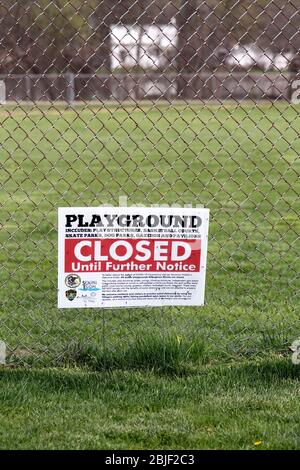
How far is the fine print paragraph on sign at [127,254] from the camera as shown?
423 cm

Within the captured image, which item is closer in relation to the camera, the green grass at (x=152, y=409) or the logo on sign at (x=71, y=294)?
the green grass at (x=152, y=409)

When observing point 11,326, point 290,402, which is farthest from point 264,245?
point 290,402

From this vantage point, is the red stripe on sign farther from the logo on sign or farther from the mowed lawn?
the mowed lawn

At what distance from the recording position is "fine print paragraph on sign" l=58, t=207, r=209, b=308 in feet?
13.9

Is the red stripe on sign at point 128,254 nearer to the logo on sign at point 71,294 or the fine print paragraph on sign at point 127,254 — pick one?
the fine print paragraph on sign at point 127,254

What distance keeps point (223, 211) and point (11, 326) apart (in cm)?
440

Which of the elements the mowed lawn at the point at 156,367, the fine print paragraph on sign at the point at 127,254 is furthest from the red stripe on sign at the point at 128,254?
the mowed lawn at the point at 156,367

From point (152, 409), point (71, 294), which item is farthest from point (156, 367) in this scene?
point (71, 294)

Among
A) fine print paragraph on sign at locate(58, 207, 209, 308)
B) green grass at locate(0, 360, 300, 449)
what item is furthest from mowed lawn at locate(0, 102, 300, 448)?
fine print paragraph on sign at locate(58, 207, 209, 308)

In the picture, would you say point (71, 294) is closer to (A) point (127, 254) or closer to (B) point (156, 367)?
(A) point (127, 254)

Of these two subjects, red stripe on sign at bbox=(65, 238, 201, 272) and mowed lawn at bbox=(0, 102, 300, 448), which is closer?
mowed lawn at bbox=(0, 102, 300, 448)

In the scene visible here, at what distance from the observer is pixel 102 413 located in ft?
12.7

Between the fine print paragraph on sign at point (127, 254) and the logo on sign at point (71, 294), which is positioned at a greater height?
the fine print paragraph on sign at point (127, 254)
